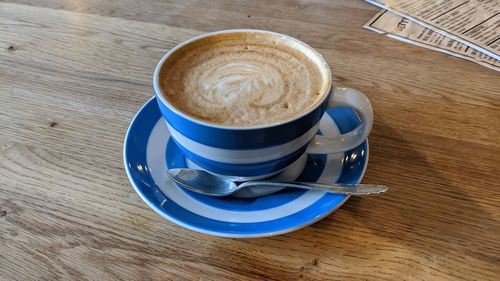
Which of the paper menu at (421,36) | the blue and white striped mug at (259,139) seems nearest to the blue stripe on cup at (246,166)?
the blue and white striped mug at (259,139)

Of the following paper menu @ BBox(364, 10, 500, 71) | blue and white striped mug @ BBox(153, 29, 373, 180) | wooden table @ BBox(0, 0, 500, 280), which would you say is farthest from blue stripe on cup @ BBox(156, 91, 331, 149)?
paper menu @ BBox(364, 10, 500, 71)

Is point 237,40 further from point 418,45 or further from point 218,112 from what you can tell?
point 418,45

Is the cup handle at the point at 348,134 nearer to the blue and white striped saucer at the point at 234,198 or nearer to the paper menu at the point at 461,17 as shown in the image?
the blue and white striped saucer at the point at 234,198

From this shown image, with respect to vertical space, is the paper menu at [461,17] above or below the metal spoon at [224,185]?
above

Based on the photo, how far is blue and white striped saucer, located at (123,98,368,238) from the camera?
16.5 inches

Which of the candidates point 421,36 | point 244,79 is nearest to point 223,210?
point 244,79

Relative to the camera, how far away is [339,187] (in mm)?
443

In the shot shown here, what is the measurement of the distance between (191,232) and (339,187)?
16 cm

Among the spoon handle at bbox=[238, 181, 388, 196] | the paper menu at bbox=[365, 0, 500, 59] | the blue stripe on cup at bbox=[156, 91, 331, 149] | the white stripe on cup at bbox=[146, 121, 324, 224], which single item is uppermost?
the paper menu at bbox=[365, 0, 500, 59]

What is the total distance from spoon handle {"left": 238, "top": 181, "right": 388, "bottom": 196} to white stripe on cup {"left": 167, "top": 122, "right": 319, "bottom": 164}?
1.3 inches

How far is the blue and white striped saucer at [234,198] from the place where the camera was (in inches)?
16.5

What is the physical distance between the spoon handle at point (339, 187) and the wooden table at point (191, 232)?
0.04 m

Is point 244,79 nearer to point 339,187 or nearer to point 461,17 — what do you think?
point 339,187

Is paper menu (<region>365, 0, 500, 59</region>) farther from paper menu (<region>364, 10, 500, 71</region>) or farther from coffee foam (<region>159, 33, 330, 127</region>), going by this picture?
coffee foam (<region>159, 33, 330, 127</region>)
